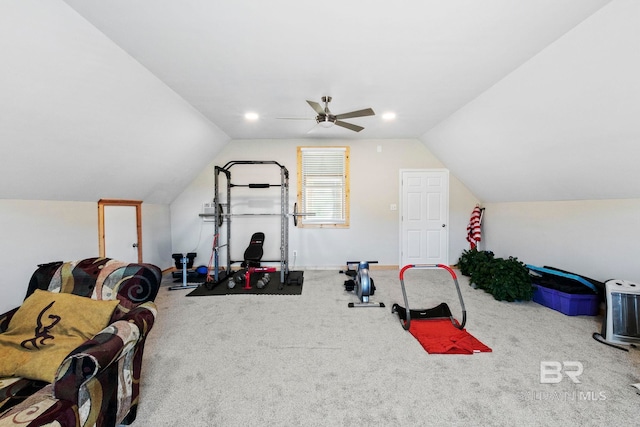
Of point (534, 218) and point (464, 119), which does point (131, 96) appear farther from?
point (534, 218)

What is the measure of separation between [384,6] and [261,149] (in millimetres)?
3758

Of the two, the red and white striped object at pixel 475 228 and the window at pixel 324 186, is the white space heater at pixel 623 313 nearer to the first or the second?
the red and white striped object at pixel 475 228

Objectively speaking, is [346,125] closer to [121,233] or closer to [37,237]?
[37,237]

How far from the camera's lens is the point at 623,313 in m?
2.38

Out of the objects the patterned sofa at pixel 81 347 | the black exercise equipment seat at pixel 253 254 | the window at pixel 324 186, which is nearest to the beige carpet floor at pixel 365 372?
the patterned sofa at pixel 81 347

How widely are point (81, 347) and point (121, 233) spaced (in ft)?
11.1

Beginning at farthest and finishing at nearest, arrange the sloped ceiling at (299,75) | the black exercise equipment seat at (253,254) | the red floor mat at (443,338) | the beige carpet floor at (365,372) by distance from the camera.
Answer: the black exercise equipment seat at (253,254) → the red floor mat at (443,338) → the sloped ceiling at (299,75) → the beige carpet floor at (365,372)

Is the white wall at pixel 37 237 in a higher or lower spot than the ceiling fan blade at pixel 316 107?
lower

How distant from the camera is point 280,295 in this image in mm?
3775

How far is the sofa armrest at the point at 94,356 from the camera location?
1095 millimetres

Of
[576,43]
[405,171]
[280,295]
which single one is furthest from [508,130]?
[280,295]

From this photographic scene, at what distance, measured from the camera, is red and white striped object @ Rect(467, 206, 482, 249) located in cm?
491

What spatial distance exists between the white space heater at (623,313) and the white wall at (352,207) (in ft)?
9.22

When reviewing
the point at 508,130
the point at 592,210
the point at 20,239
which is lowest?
the point at 20,239
